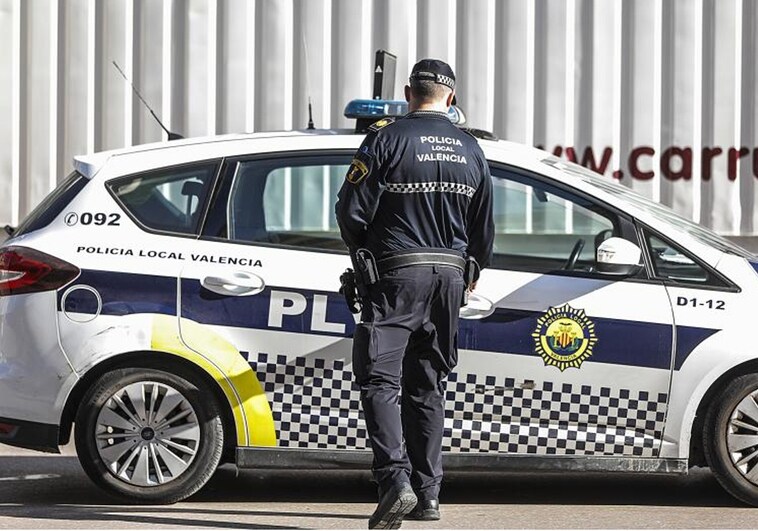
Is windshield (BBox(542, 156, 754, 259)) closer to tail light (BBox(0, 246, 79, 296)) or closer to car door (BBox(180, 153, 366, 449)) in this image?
car door (BBox(180, 153, 366, 449))

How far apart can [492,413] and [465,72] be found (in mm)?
4212

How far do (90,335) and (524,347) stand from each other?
5.79ft

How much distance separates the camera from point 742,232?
959 cm

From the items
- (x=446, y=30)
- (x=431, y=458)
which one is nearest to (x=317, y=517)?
(x=431, y=458)

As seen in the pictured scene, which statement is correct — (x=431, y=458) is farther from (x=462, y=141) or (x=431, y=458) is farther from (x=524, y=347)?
(x=462, y=141)

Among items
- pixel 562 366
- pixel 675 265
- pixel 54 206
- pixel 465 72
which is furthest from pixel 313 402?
pixel 465 72

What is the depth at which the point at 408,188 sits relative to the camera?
209 inches

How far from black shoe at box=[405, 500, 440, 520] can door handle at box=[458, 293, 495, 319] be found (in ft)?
2.54

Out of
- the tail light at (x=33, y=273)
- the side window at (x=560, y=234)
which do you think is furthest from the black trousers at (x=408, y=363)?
the tail light at (x=33, y=273)

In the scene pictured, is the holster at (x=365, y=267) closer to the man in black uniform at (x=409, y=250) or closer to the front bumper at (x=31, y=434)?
the man in black uniform at (x=409, y=250)

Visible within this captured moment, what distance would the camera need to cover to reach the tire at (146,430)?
19.1 ft

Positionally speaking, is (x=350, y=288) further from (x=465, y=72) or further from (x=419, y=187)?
(x=465, y=72)

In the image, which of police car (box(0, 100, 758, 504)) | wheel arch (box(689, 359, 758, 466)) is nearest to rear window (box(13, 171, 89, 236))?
police car (box(0, 100, 758, 504))

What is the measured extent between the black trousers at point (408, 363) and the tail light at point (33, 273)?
4.36 ft
